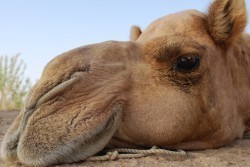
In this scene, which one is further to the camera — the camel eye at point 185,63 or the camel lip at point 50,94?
the camel eye at point 185,63

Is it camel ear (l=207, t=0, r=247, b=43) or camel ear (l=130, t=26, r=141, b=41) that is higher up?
camel ear (l=207, t=0, r=247, b=43)

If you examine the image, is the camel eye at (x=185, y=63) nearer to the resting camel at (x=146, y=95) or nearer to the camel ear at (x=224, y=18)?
the resting camel at (x=146, y=95)

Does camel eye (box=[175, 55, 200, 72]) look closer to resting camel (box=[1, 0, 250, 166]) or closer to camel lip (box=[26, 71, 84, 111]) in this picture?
resting camel (box=[1, 0, 250, 166])

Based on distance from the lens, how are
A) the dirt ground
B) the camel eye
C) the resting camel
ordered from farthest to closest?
the camel eye
the dirt ground
the resting camel

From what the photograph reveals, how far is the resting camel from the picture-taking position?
2.99 meters

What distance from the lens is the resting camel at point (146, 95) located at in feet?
9.81

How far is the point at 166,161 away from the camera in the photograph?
3.28 metres

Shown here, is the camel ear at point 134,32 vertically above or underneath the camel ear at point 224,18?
underneath

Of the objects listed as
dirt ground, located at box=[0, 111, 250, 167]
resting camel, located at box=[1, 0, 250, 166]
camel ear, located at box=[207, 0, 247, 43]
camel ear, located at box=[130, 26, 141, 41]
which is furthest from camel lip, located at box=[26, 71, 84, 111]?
camel ear, located at box=[130, 26, 141, 41]

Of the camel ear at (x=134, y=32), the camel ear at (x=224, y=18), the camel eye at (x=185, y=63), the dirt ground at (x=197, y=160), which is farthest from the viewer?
the camel ear at (x=134, y=32)

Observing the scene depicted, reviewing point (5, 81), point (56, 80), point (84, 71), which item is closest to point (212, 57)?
point (84, 71)

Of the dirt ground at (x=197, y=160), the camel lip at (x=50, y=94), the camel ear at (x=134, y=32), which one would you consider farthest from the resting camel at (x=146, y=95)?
the camel ear at (x=134, y=32)

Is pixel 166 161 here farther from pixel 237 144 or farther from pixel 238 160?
pixel 237 144

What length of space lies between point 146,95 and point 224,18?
1.19 metres
